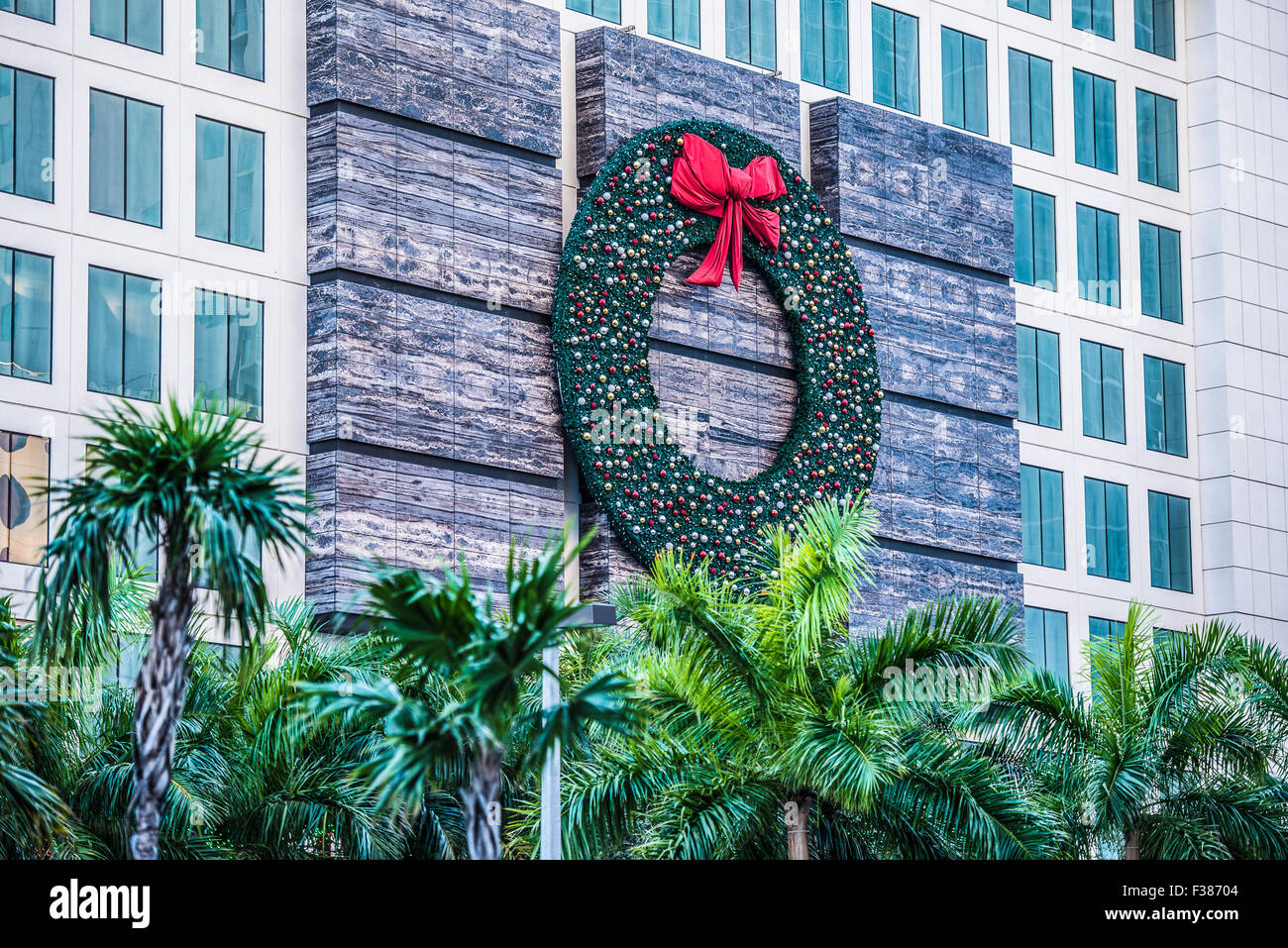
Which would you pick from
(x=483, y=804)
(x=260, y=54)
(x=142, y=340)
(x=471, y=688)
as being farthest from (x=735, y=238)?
(x=483, y=804)

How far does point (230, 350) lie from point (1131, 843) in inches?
522

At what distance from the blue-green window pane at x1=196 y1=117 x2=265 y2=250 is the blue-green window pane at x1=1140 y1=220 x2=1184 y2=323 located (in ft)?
64.1

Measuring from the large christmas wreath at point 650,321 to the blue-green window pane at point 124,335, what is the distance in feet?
18.6

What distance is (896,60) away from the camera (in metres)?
38.7

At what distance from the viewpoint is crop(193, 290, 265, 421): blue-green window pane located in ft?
95.8

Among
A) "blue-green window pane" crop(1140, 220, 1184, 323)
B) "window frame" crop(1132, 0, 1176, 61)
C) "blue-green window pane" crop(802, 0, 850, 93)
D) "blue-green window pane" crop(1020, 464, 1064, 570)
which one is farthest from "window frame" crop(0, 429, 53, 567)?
"window frame" crop(1132, 0, 1176, 61)

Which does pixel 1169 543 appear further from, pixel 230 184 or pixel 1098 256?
pixel 230 184

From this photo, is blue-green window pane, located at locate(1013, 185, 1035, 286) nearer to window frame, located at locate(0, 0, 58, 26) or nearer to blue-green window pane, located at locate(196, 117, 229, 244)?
blue-green window pane, located at locate(196, 117, 229, 244)

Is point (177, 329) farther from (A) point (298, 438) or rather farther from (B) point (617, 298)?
(B) point (617, 298)

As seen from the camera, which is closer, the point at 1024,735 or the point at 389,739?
the point at 389,739

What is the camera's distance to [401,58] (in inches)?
1200

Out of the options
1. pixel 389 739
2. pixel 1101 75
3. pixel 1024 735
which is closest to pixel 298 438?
pixel 1024 735
